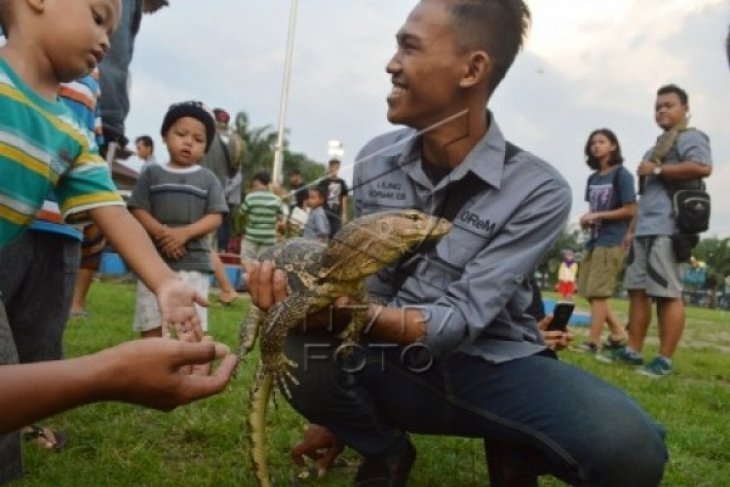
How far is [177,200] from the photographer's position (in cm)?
439

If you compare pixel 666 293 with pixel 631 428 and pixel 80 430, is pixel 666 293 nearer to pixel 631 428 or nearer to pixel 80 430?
pixel 631 428

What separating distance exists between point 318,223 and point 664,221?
172 inches

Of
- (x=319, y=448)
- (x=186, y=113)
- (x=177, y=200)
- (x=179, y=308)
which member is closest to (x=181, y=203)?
(x=177, y=200)

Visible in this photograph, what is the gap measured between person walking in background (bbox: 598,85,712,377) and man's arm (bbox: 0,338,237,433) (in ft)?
14.9

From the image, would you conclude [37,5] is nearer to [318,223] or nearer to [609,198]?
[318,223]

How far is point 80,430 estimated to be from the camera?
3.22m

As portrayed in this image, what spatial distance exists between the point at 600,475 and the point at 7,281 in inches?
78.6

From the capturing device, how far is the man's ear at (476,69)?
7.13 feet

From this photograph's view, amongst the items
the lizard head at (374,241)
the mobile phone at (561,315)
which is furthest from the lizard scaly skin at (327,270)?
the mobile phone at (561,315)

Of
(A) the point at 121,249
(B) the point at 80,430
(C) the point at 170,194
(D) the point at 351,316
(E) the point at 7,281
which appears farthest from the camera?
(C) the point at 170,194

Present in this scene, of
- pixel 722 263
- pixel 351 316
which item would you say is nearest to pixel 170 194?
pixel 351 316

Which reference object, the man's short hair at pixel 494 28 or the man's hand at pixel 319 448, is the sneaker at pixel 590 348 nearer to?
the man's hand at pixel 319 448

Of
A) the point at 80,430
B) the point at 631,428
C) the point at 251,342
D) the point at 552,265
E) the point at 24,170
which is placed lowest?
the point at 80,430

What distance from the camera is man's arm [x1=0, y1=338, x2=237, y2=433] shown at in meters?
1.37
